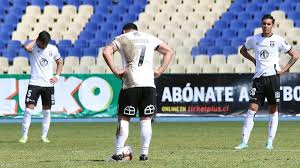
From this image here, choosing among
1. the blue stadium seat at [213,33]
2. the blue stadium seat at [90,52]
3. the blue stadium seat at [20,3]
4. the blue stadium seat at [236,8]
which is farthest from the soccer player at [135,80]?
the blue stadium seat at [20,3]

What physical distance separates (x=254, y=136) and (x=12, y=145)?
5.72 m

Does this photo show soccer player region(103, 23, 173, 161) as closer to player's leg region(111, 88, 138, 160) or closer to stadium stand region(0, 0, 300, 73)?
player's leg region(111, 88, 138, 160)

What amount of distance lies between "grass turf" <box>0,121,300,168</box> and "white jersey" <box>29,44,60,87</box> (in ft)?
4.09

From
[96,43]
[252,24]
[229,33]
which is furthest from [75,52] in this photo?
[252,24]

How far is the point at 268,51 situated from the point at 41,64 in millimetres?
4921

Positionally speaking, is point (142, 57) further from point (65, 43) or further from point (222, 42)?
point (65, 43)

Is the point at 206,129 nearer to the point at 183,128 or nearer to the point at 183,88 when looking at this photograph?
the point at 183,128

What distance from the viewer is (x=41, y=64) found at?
1742cm

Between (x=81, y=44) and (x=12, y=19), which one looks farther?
(x=12, y=19)

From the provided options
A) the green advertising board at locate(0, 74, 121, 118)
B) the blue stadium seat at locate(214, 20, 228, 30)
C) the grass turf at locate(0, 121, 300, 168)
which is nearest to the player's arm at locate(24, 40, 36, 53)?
the grass turf at locate(0, 121, 300, 168)

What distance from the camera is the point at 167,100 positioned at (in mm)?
27766

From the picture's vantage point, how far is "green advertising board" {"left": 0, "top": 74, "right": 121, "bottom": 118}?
27328mm

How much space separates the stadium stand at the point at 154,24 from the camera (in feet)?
106

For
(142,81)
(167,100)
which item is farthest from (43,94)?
(167,100)
